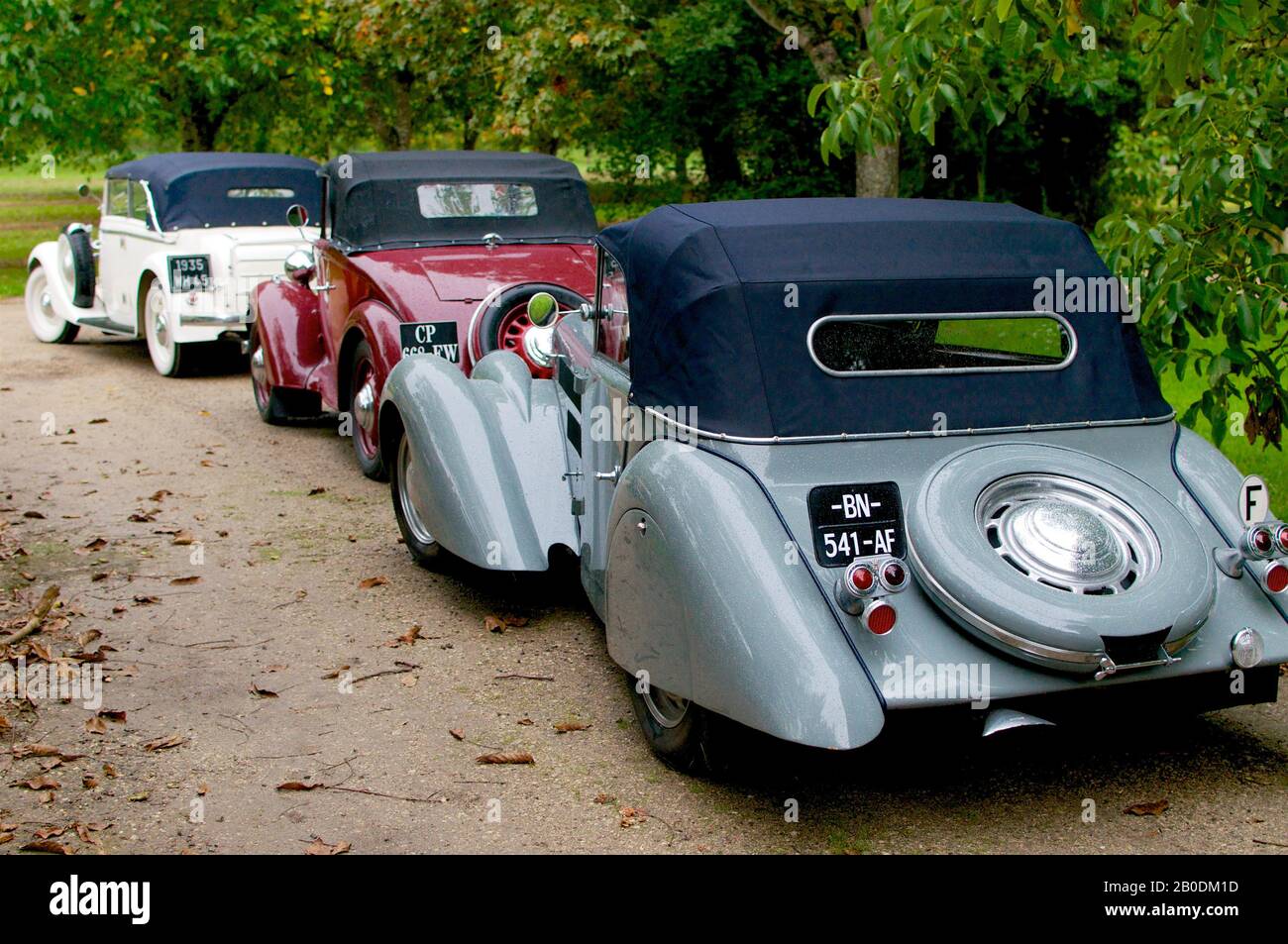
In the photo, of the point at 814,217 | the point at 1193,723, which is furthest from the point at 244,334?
the point at 1193,723

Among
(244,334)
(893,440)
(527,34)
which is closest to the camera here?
(893,440)

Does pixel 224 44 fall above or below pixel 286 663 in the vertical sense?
above

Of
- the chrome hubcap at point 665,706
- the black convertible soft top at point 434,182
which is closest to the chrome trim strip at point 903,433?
the chrome hubcap at point 665,706

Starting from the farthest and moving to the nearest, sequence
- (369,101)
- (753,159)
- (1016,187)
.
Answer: (369,101)
(1016,187)
(753,159)

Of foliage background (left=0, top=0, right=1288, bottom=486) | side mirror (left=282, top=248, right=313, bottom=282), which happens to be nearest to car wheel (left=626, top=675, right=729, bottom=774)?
foliage background (left=0, top=0, right=1288, bottom=486)

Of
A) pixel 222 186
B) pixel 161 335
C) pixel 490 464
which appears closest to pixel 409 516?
pixel 490 464

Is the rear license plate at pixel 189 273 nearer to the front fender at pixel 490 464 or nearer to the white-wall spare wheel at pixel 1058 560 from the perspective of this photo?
the front fender at pixel 490 464

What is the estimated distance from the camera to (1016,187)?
69.6ft

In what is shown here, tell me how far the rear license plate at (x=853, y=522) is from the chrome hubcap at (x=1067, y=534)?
0.87 ft

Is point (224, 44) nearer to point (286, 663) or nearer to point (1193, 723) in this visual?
point (286, 663)

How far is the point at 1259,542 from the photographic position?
4.41m

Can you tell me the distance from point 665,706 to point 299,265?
6.49m

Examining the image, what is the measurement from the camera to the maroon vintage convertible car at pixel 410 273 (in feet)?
28.1
